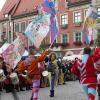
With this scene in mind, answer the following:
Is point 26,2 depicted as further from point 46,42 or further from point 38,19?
point 38,19

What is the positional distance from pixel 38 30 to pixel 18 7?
51.8 m

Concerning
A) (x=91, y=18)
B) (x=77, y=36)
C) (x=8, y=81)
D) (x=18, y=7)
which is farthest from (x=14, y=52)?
(x=18, y=7)

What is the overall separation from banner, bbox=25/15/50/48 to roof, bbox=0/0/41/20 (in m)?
46.1

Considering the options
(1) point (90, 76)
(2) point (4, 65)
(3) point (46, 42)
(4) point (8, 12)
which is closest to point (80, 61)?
(1) point (90, 76)

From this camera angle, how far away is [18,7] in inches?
2461

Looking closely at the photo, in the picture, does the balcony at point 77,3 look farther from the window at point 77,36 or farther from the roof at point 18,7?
the roof at point 18,7

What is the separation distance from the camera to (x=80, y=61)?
898cm

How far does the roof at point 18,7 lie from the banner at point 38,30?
46.1 m

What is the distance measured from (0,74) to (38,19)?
1.91 meters

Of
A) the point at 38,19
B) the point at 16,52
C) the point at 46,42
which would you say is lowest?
the point at 46,42

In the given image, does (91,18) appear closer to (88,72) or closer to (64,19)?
(88,72)

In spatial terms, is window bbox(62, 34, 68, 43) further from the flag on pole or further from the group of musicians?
the flag on pole

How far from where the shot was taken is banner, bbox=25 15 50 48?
35.5ft

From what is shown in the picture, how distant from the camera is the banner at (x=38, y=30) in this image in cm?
1081
